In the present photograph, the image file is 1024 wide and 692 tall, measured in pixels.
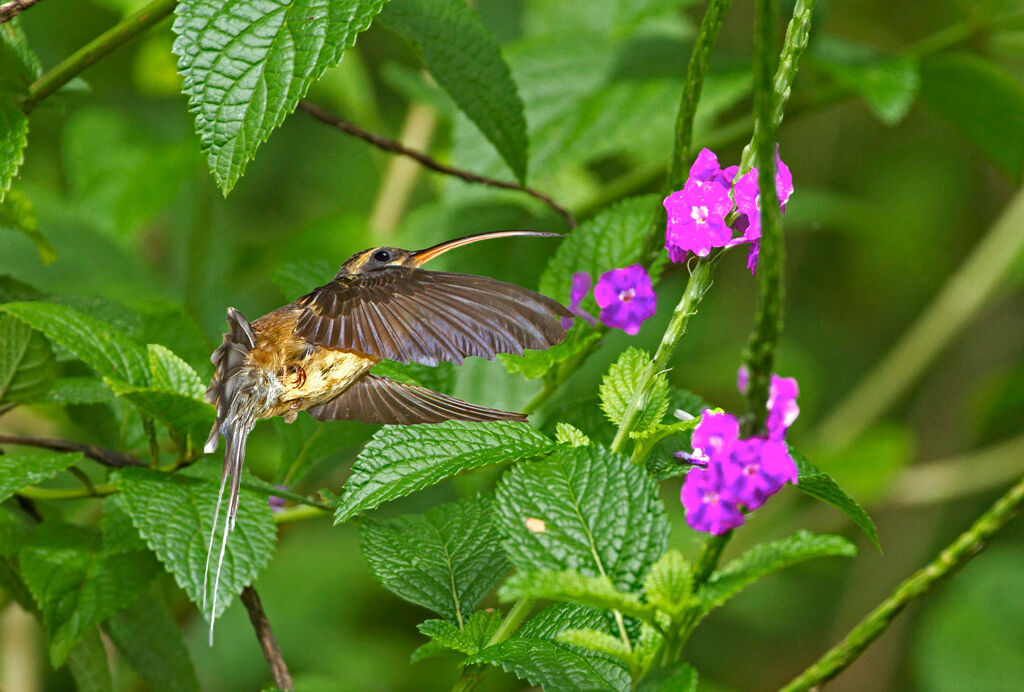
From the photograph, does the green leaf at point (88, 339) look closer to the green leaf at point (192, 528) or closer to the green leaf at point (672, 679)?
the green leaf at point (192, 528)

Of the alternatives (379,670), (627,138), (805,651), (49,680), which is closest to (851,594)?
(805,651)

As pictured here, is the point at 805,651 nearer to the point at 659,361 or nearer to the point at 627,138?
the point at 627,138

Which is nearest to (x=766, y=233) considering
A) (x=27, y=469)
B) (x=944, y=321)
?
(x=27, y=469)

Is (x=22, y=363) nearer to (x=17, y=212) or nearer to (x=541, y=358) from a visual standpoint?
(x=17, y=212)

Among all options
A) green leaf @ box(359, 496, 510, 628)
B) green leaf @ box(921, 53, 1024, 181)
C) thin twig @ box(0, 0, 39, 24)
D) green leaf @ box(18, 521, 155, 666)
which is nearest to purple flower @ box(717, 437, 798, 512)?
green leaf @ box(359, 496, 510, 628)

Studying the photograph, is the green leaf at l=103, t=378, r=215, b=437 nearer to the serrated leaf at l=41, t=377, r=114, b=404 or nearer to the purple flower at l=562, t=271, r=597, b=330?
the serrated leaf at l=41, t=377, r=114, b=404

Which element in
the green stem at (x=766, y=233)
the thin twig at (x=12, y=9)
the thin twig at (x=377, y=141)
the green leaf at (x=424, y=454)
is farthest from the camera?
the thin twig at (x=377, y=141)

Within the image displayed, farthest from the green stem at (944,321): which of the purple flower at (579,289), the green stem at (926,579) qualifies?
the green stem at (926,579)
